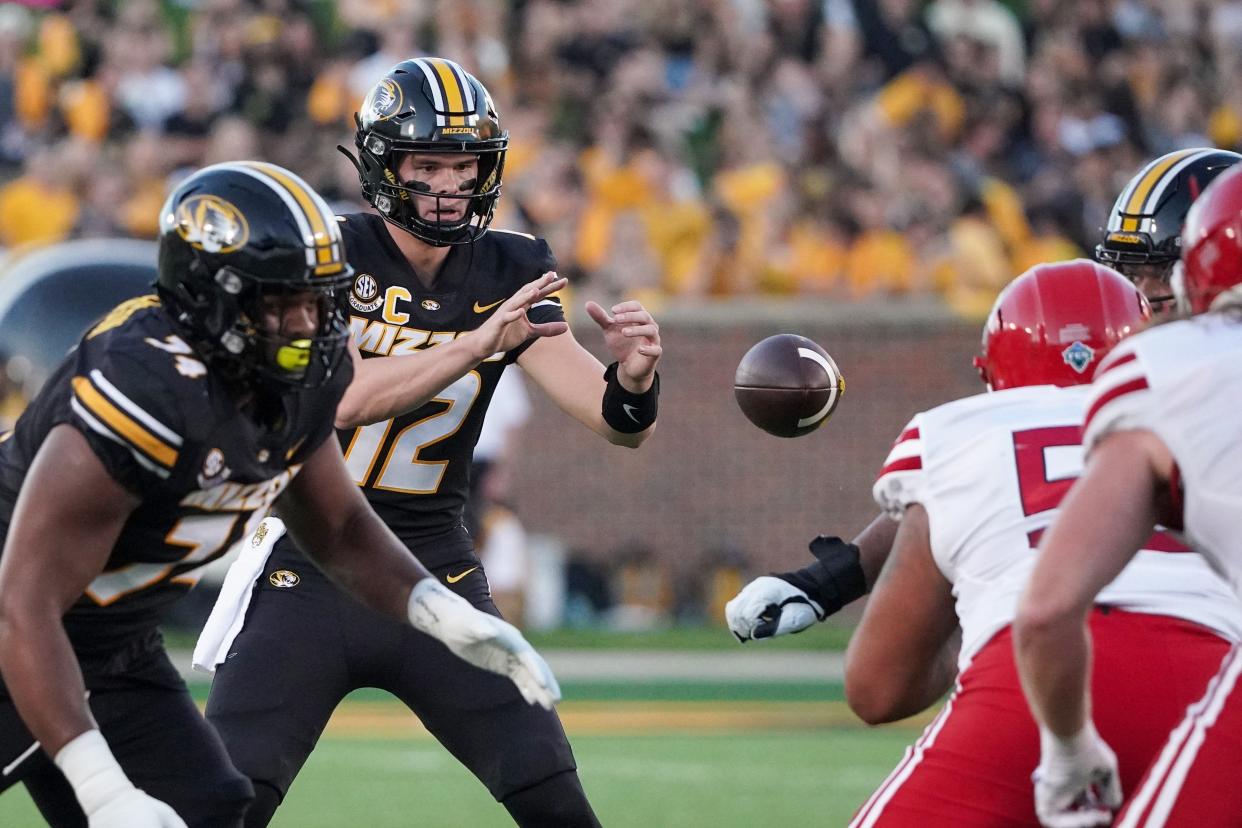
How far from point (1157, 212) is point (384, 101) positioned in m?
1.90

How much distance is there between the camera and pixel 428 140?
439 cm

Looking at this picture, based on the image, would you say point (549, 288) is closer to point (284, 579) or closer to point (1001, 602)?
point (284, 579)

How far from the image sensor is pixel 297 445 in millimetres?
3422

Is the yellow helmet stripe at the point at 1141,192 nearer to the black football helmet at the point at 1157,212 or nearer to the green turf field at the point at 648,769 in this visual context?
the black football helmet at the point at 1157,212

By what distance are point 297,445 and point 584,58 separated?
9.64 metres

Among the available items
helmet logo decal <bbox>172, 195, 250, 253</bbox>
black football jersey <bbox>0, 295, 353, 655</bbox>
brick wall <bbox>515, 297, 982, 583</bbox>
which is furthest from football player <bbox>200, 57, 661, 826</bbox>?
brick wall <bbox>515, 297, 982, 583</bbox>

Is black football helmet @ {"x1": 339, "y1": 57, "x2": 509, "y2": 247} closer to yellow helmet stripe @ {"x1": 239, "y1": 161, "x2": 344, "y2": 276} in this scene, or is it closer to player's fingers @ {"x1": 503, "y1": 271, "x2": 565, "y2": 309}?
player's fingers @ {"x1": 503, "y1": 271, "x2": 565, "y2": 309}

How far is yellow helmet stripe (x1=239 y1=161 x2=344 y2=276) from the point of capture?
3318mm

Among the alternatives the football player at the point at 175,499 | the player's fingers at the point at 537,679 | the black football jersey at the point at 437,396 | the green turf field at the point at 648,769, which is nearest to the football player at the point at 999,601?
the player's fingers at the point at 537,679

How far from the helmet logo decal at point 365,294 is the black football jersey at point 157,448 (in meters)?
0.85

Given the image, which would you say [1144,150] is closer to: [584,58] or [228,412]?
[584,58]

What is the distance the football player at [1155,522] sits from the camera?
101 inches

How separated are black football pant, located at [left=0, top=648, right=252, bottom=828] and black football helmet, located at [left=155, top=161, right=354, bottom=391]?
0.63 metres

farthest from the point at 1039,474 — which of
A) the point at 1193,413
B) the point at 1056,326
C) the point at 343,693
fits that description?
the point at 343,693
